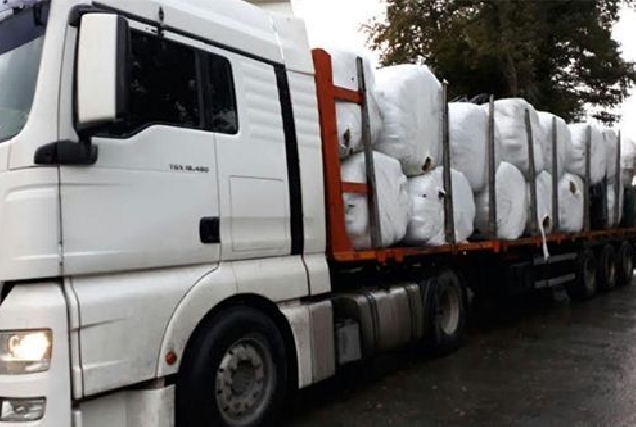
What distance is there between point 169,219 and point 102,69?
1.02 metres

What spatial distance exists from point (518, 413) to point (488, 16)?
58.4ft

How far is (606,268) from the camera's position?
476 inches

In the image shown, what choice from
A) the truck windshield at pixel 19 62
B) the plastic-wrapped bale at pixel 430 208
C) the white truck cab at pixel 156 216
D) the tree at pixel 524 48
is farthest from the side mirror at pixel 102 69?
the tree at pixel 524 48

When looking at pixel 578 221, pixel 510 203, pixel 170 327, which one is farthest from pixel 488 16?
pixel 170 327

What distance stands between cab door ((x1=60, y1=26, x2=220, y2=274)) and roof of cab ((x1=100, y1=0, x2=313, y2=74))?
0.45 ft

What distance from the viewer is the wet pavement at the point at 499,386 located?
5.08 meters

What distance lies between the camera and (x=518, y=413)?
16.9 feet

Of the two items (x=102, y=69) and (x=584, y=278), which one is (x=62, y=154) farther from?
(x=584, y=278)

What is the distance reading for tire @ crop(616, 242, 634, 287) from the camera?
42.0 feet

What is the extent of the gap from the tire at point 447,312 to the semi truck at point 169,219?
1077 millimetres

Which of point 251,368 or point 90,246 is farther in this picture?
point 251,368

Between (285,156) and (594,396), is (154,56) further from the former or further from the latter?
(594,396)

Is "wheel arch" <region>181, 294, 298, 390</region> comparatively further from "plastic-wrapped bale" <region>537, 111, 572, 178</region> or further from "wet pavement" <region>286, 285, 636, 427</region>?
"plastic-wrapped bale" <region>537, 111, 572, 178</region>

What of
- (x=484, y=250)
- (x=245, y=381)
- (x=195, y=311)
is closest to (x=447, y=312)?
(x=484, y=250)
